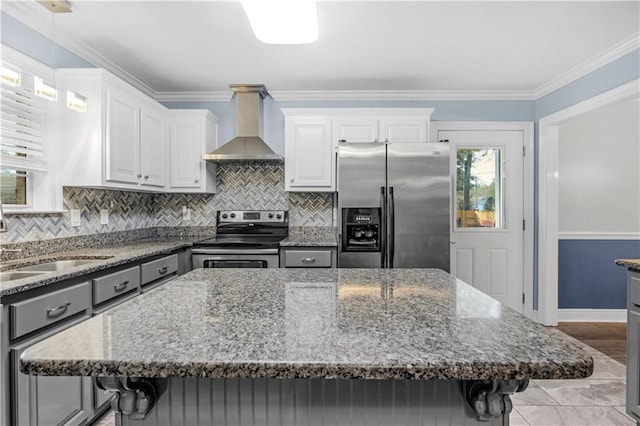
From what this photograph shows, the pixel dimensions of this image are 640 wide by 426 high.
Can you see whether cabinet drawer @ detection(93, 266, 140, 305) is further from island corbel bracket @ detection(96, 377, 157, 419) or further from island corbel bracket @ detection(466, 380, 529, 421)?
island corbel bracket @ detection(466, 380, 529, 421)

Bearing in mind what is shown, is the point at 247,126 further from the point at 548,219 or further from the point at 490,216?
the point at 548,219

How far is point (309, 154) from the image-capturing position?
3.68 meters

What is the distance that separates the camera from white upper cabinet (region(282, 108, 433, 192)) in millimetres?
3619

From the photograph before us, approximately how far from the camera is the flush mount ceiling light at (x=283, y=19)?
1.46m

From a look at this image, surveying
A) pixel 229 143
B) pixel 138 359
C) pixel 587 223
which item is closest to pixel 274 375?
pixel 138 359

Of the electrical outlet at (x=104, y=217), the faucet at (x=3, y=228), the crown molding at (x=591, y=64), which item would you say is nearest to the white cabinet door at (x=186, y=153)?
the electrical outlet at (x=104, y=217)

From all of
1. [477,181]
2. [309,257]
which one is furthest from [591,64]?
[309,257]

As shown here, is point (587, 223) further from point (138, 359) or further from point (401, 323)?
point (138, 359)

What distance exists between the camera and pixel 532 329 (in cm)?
95

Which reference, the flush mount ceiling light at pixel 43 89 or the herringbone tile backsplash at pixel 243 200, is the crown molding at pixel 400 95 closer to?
the herringbone tile backsplash at pixel 243 200

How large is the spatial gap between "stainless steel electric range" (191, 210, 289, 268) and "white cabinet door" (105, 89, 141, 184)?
0.87 m

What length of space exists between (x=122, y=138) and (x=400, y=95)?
2.70 metres

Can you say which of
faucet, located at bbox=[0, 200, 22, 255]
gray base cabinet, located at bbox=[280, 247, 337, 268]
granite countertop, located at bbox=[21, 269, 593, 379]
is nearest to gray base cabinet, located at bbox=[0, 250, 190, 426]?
faucet, located at bbox=[0, 200, 22, 255]

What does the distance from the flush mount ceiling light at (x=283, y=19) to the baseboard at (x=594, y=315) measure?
413cm
